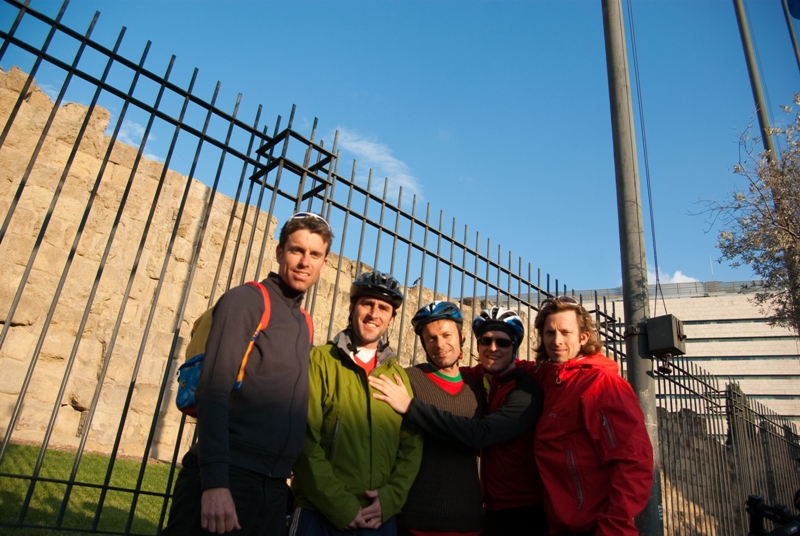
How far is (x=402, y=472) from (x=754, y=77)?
11559 mm

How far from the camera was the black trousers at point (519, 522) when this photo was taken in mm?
2680

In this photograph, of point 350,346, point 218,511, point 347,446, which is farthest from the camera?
point 350,346

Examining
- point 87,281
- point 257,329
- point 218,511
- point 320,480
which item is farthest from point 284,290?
point 87,281

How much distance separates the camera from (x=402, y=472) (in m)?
2.51

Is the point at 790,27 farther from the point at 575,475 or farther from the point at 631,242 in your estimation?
the point at 575,475

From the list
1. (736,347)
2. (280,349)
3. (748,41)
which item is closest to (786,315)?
(748,41)

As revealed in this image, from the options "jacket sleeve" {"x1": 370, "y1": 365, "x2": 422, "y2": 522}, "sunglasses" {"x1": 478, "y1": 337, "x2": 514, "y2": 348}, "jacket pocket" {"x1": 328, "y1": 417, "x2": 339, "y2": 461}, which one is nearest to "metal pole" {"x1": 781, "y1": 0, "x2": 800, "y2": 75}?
"sunglasses" {"x1": 478, "y1": 337, "x2": 514, "y2": 348}

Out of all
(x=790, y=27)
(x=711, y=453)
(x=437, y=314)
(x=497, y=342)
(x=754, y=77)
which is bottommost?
(x=711, y=453)

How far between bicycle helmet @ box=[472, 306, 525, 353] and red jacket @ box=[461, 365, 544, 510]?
22cm

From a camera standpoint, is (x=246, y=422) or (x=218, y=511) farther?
(x=246, y=422)

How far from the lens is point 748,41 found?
11.2 metres

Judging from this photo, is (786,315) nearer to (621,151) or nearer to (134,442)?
(621,151)

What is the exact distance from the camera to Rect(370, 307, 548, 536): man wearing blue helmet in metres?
2.61

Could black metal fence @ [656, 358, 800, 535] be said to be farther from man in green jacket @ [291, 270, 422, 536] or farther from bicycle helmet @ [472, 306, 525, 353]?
man in green jacket @ [291, 270, 422, 536]
